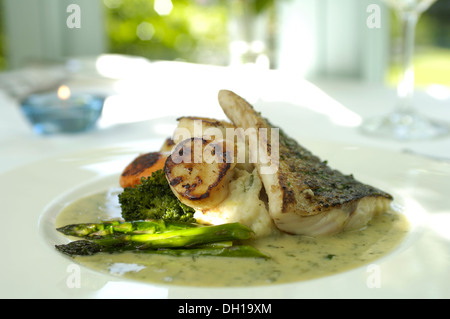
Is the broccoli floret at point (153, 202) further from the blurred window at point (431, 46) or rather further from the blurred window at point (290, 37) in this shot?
the blurred window at point (431, 46)

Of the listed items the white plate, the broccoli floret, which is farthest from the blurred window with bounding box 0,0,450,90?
the broccoli floret

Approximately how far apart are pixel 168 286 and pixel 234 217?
1.64 ft

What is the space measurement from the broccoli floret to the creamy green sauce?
0.31 m

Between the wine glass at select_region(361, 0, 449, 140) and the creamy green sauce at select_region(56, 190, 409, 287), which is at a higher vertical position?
the wine glass at select_region(361, 0, 449, 140)

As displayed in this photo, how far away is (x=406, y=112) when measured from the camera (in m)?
3.30

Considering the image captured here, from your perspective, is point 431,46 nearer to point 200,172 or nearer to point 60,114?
point 60,114

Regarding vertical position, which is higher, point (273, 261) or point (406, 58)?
point (406, 58)

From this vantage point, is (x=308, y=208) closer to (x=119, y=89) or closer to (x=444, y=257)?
(x=444, y=257)

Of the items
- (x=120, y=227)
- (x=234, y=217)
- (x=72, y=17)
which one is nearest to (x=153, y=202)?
(x=120, y=227)

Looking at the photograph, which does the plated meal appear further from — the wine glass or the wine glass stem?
the wine glass stem

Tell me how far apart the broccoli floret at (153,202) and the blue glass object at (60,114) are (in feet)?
4.43

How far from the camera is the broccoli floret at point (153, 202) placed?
1977 millimetres

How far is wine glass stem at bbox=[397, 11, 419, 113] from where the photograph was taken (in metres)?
3.14

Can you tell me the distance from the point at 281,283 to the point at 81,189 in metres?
1.16
